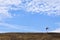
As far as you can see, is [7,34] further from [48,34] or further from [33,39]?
[48,34]

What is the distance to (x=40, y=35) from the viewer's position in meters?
4.59

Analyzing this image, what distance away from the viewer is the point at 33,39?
4641 millimetres

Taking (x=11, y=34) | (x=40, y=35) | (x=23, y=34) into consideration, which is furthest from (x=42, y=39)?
(x=11, y=34)

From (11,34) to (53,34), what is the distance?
1000 mm

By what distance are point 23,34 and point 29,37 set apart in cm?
16

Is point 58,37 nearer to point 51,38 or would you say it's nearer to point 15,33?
point 51,38

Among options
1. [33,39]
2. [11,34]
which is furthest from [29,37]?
[11,34]

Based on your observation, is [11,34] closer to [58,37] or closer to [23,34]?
[23,34]

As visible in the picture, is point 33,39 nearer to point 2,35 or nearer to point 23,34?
point 23,34

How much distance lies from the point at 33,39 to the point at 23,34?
0.27 m

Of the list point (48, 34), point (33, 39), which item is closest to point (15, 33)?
point (33, 39)

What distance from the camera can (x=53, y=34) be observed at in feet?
15.0

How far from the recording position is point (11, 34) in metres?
4.61

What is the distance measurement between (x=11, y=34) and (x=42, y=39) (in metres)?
0.76
